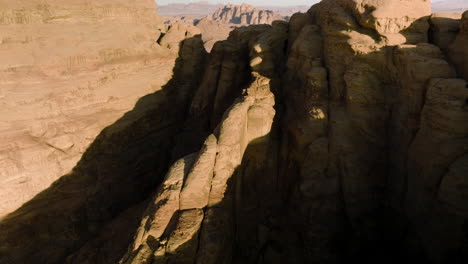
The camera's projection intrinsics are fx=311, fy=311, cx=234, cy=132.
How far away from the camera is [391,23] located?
275 inches

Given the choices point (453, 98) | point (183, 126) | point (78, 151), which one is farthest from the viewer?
point (183, 126)

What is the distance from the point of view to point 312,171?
738cm

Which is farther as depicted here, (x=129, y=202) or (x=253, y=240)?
(x=129, y=202)

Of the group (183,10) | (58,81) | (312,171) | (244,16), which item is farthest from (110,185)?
(183,10)

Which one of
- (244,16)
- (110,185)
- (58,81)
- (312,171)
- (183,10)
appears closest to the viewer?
(312,171)

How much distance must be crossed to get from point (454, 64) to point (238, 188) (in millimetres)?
5277

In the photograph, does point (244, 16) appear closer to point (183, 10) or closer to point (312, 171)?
point (312, 171)

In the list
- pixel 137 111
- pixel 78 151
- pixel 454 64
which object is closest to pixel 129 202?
pixel 78 151

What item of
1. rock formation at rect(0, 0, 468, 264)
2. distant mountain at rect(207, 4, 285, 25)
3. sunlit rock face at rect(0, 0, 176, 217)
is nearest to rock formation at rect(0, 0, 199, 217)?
sunlit rock face at rect(0, 0, 176, 217)

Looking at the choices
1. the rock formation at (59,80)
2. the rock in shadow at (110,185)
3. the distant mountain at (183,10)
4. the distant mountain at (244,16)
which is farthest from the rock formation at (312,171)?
the distant mountain at (183,10)

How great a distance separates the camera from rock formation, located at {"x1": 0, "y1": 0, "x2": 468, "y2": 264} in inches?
229

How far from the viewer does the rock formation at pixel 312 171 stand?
5.81 metres

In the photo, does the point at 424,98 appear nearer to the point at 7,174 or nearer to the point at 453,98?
the point at 453,98

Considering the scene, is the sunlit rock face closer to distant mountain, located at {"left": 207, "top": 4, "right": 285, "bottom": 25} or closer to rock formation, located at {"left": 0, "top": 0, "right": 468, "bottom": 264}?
rock formation, located at {"left": 0, "top": 0, "right": 468, "bottom": 264}
